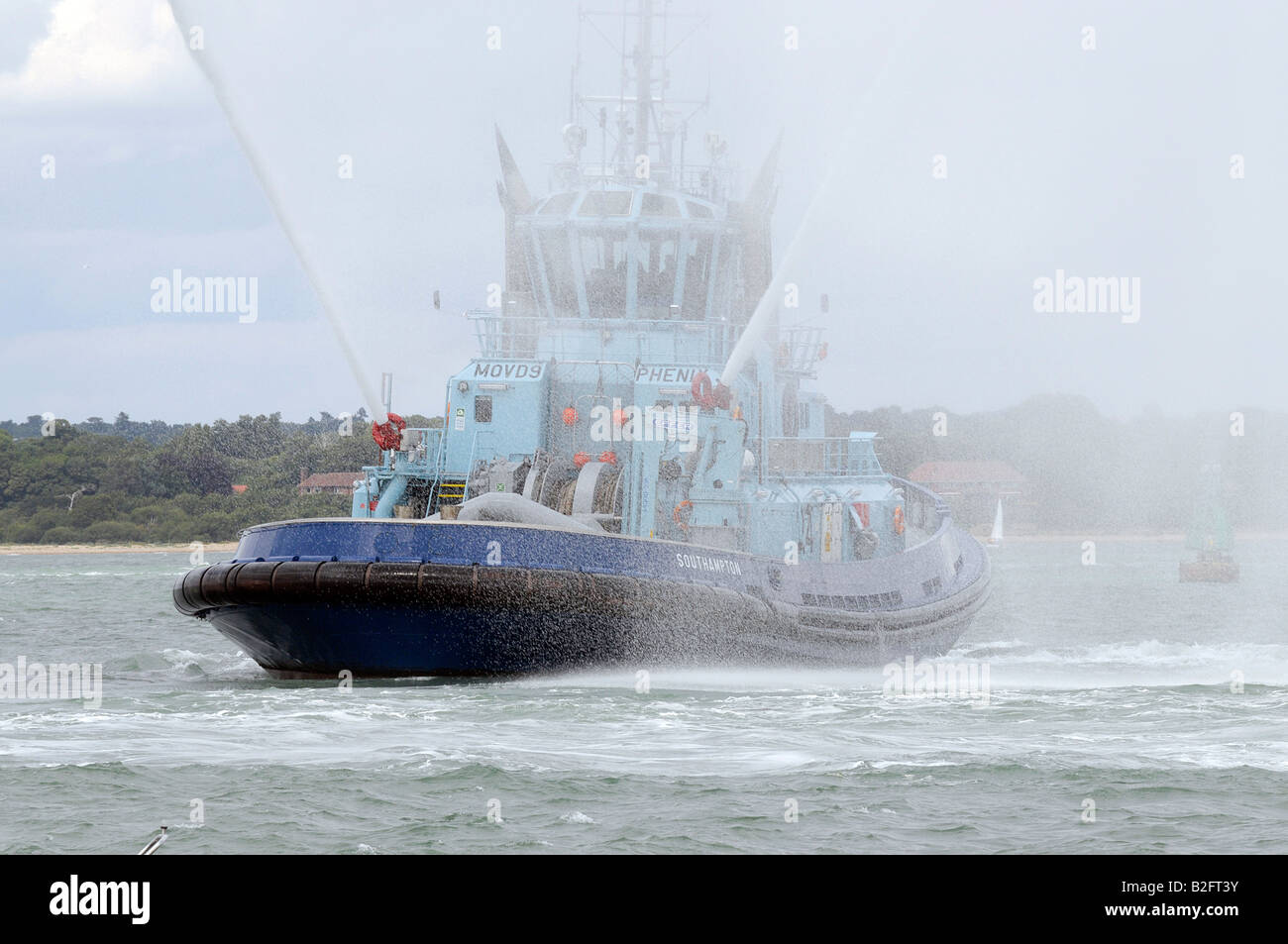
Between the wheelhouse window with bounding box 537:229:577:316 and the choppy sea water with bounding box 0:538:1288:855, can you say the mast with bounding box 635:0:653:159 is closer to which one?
the wheelhouse window with bounding box 537:229:577:316

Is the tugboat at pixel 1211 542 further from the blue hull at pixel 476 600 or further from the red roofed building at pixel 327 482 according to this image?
the red roofed building at pixel 327 482

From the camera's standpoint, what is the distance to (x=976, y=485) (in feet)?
257

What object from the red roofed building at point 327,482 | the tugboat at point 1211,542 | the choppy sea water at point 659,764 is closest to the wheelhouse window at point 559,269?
the choppy sea water at point 659,764

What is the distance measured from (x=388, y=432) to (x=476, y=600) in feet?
14.2

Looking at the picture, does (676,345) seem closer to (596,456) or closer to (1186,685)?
(596,456)

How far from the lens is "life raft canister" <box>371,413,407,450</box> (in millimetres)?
18906

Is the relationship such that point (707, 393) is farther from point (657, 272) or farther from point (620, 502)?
point (657, 272)

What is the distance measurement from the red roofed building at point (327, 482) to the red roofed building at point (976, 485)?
3162cm

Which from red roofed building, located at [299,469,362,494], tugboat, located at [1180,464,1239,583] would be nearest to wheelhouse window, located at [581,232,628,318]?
tugboat, located at [1180,464,1239,583]

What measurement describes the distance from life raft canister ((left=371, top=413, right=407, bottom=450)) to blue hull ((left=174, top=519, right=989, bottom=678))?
2.38 meters

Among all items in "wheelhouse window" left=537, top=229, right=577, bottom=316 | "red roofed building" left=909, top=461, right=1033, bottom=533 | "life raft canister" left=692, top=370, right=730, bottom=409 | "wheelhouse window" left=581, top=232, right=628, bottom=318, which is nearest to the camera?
"life raft canister" left=692, top=370, right=730, bottom=409

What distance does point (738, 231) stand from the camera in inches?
864
